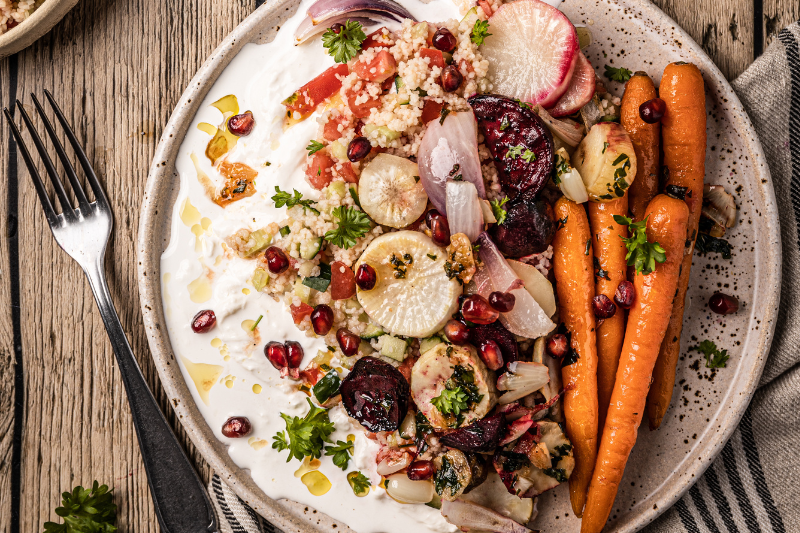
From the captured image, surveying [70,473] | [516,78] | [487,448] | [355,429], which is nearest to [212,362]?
[355,429]

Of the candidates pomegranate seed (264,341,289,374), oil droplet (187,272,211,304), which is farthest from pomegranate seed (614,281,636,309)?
oil droplet (187,272,211,304)

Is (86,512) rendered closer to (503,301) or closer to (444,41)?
(503,301)

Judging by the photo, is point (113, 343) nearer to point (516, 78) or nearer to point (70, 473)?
point (70, 473)

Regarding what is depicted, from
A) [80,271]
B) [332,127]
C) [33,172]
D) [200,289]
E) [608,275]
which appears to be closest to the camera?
[608,275]

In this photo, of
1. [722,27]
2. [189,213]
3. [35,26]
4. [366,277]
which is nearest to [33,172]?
[35,26]

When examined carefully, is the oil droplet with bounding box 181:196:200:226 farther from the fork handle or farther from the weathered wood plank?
the weathered wood plank
